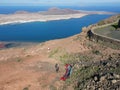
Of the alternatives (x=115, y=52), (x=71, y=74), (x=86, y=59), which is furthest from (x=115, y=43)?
(x=71, y=74)

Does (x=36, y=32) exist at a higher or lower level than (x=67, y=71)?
lower

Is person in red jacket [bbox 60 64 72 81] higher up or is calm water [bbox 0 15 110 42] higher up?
person in red jacket [bbox 60 64 72 81]

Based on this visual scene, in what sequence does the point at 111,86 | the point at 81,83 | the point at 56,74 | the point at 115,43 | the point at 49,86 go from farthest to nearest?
the point at 115,43 < the point at 56,74 < the point at 49,86 < the point at 81,83 < the point at 111,86

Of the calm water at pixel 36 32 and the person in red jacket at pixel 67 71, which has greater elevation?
the person in red jacket at pixel 67 71

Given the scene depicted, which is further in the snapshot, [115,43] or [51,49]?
[51,49]

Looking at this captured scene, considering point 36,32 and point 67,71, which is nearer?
point 67,71

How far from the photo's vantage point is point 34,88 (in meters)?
22.1

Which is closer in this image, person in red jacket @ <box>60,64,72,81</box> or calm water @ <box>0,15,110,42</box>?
person in red jacket @ <box>60,64,72,81</box>

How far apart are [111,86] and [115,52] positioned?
7689mm

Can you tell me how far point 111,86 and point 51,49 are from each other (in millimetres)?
14757

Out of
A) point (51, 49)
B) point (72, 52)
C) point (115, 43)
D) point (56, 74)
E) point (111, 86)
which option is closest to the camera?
point (111, 86)

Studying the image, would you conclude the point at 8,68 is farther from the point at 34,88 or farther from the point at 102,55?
the point at 102,55

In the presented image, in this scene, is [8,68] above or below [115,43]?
below

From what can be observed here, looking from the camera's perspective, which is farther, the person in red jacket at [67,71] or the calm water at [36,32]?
the calm water at [36,32]
